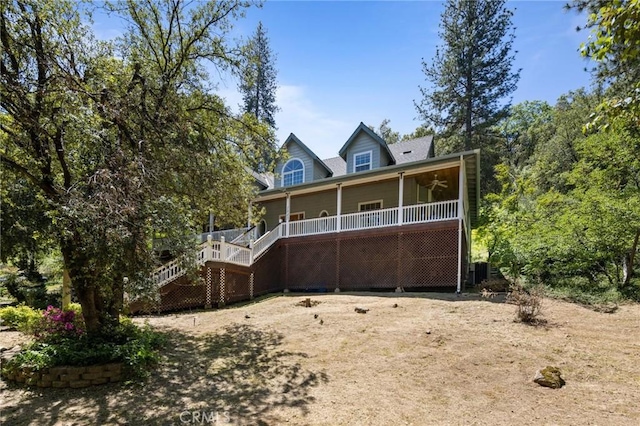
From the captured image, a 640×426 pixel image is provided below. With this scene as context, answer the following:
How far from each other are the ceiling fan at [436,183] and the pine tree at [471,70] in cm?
1280

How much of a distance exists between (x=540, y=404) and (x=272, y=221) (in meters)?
15.8

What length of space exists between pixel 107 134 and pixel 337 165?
14.9m

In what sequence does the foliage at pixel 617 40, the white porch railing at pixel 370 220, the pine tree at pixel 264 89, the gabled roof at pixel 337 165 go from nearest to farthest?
the foliage at pixel 617 40 → the white porch railing at pixel 370 220 → the gabled roof at pixel 337 165 → the pine tree at pixel 264 89

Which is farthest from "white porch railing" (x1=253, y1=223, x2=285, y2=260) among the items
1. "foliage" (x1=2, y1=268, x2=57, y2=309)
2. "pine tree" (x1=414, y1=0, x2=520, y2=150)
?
"pine tree" (x1=414, y1=0, x2=520, y2=150)

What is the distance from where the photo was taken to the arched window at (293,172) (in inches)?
767

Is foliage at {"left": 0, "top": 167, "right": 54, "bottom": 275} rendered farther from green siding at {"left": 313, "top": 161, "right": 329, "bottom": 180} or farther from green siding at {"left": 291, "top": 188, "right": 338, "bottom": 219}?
green siding at {"left": 313, "top": 161, "right": 329, "bottom": 180}

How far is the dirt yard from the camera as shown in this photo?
4.70 meters

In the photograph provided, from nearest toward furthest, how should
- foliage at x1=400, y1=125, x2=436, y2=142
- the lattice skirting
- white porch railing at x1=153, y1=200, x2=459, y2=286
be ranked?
white porch railing at x1=153, y1=200, x2=459, y2=286, the lattice skirting, foliage at x1=400, y1=125, x2=436, y2=142

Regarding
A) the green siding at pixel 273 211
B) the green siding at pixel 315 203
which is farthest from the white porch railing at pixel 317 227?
the green siding at pixel 273 211

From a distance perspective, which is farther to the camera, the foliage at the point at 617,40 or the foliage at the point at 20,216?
the foliage at the point at 20,216

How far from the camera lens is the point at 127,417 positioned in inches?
184

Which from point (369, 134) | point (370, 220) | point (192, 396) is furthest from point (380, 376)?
point (369, 134)

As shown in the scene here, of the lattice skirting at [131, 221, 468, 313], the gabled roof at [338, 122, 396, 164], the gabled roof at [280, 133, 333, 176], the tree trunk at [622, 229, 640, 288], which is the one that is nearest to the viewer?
the tree trunk at [622, 229, 640, 288]

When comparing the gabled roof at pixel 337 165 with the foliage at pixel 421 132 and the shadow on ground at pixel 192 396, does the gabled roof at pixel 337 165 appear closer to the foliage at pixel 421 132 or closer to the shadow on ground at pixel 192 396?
the foliage at pixel 421 132
